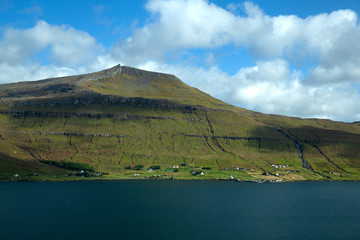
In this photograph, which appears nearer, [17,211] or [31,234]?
[31,234]

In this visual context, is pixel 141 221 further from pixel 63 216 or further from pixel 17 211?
pixel 17 211

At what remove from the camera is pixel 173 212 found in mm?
119938

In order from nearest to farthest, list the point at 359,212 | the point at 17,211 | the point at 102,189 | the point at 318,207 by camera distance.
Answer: the point at 17,211
the point at 359,212
the point at 318,207
the point at 102,189

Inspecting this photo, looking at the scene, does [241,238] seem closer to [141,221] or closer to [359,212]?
[141,221]

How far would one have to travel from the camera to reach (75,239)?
283ft

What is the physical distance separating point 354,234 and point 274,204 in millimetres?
44255

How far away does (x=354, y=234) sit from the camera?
97688 millimetres

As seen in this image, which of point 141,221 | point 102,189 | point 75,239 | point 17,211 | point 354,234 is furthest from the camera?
point 102,189

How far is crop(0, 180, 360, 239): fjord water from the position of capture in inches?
3740

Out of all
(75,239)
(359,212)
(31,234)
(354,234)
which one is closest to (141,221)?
(75,239)

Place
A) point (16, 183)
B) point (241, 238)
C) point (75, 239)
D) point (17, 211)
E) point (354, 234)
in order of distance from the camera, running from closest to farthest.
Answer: point (75, 239) < point (241, 238) < point (354, 234) < point (17, 211) < point (16, 183)

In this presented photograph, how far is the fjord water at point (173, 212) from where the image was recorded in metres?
95.0

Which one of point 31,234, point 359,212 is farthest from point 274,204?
point 31,234

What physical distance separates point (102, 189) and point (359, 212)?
11899cm
